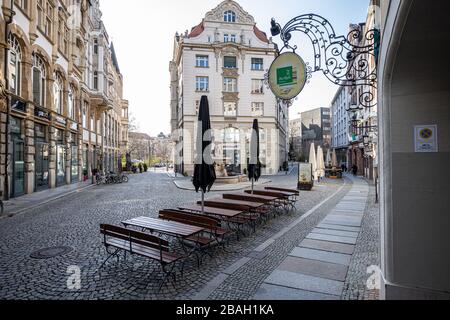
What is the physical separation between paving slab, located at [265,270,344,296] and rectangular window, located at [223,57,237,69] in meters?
34.9

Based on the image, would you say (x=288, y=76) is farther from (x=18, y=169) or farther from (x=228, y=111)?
(x=228, y=111)

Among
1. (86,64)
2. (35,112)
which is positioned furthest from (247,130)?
(35,112)

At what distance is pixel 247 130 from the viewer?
3712 centimetres

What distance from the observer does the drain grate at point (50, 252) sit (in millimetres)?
6086

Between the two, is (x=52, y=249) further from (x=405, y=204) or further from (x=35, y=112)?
(x=35, y=112)

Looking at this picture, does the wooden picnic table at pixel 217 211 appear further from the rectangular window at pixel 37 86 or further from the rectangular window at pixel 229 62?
the rectangular window at pixel 229 62

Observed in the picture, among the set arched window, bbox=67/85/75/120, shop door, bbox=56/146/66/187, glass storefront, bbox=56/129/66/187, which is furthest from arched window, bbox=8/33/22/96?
arched window, bbox=67/85/75/120

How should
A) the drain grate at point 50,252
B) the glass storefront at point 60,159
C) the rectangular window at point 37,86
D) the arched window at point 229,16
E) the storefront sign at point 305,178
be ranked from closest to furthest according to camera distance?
the drain grate at point 50,252 < the rectangular window at point 37,86 < the storefront sign at point 305,178 < the glass storefront at point 60,159 < the arched window at point 229,16

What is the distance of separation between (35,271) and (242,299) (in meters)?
4.00

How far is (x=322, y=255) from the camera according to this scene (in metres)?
6.12

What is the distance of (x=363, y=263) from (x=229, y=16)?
1512 inches

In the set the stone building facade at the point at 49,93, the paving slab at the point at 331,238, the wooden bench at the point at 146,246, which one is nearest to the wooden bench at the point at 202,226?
the wooden bench at the point at 146,246

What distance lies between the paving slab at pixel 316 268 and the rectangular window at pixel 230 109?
32226 millimetres

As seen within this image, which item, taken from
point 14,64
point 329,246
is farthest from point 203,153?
point 14,64
